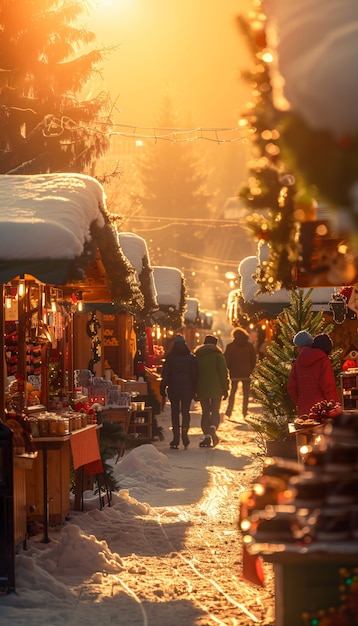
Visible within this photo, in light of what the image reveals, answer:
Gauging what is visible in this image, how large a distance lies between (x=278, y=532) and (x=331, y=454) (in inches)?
15.8

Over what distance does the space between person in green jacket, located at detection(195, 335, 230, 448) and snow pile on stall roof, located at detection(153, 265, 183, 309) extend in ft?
32.7

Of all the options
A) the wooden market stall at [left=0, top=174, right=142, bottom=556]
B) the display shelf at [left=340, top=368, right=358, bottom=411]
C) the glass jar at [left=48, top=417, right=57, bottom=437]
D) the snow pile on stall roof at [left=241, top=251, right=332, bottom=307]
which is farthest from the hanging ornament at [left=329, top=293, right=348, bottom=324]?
the glass jar at [left=48, top=417, right=57, bottom=437]

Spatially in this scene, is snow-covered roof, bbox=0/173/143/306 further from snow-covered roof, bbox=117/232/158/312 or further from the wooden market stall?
snow-covered roof, bbox=117/232/158/312

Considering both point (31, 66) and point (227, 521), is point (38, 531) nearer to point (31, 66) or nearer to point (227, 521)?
point (227, 521)

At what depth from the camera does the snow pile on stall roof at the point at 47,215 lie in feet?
28.3

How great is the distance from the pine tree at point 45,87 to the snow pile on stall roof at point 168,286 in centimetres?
357

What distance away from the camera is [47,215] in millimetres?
9250

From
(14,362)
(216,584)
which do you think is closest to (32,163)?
(14,362)

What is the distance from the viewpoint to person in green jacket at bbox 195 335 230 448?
20297 millimetres

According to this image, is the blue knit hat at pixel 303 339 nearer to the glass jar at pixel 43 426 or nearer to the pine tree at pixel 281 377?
the pine tree at pixel 281 377

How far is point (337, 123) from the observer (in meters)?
4.07

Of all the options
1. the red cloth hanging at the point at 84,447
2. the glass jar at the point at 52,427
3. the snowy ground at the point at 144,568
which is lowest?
the snowy ground at the point at 144,568

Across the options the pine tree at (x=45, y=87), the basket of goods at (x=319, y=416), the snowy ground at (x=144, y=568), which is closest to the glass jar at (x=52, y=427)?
the snowy ground at (x=144, y=568)

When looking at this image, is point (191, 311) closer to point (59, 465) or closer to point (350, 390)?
point (350, 390)
